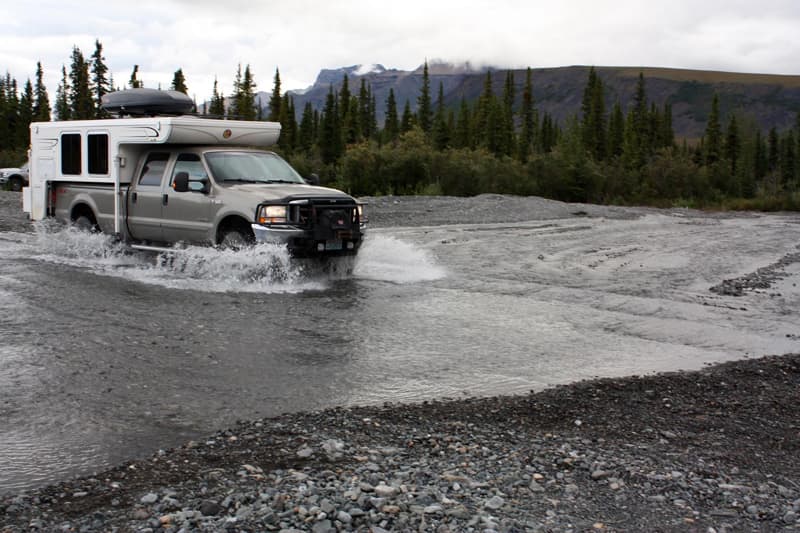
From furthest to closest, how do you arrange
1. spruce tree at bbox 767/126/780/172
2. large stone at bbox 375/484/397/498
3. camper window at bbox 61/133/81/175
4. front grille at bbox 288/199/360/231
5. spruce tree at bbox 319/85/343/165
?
spruce tree at bbox 767/126/780/172
spruce tree at bbox 319/85/343/165
camper window at bbox 61/133/81/175
front grille at bbox 288/199/360/231
large stone at bbox 375/484/397/498

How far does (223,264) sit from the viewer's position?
12312mm

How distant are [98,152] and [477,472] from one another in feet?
38.1

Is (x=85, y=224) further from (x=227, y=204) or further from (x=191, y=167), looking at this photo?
(x=227, y=204)

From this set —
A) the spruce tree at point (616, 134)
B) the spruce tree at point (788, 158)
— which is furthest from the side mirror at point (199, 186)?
the spruce tree at point (788, 158)

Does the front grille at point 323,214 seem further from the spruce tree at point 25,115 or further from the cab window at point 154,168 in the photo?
the spruce tree at point 25,115

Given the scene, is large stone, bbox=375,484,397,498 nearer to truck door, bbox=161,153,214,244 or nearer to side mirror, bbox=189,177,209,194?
truck door, bbox=161,153,214,244

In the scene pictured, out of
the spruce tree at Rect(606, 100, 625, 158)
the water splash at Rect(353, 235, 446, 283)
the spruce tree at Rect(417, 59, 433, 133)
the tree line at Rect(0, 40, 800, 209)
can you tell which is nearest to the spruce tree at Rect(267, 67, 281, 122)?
→ the tree line at Rect(0, 40, 800, 209)

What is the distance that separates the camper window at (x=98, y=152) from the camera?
14.2 metres

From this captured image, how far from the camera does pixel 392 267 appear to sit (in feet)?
48.7

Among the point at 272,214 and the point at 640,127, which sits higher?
the point at 640,127

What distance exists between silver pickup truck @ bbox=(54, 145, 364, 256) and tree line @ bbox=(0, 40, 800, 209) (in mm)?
1358

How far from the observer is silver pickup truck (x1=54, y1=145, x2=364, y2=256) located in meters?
11.8

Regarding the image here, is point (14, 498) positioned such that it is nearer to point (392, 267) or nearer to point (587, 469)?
point (587, 469)

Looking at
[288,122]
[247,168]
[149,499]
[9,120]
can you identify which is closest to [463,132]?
[288,122]
